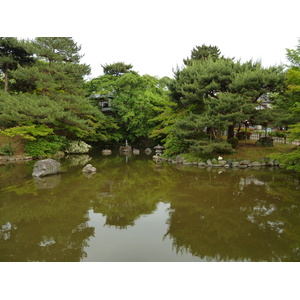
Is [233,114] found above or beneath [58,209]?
above

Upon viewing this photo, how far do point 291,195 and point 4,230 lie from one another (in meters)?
8.54

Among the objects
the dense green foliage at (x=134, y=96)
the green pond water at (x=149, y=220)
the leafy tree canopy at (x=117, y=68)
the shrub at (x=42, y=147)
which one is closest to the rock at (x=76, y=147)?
the shrub at (x=42, y=147)

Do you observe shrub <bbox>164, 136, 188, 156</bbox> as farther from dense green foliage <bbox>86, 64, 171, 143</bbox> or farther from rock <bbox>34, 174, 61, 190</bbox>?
rock <bbox>34, 174, 61, 190</bbox>

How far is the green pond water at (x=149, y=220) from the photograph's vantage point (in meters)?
4.04

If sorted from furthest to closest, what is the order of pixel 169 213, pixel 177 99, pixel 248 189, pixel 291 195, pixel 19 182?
1. pixel 177 99
2. pixel 19 182
3. pixel 248 189
4. pixel 291 195
5. pixel 169 213

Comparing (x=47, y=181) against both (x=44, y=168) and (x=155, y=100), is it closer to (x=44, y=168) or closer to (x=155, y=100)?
(x=44, y=168)

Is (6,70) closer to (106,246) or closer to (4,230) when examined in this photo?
(4,230)

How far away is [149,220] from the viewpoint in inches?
225

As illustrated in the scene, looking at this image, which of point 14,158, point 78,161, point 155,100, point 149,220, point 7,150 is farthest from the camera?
point 155,100

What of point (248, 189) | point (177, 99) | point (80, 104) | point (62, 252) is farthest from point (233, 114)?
point (80, 104)

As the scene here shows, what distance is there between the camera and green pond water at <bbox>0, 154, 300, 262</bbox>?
4035 mm

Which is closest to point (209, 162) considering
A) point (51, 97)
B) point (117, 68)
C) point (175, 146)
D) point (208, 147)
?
point (208, 147)

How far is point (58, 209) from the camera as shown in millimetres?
6258

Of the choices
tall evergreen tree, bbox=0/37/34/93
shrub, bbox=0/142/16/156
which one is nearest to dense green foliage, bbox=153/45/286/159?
shrub, bbox=0/142/16/156
